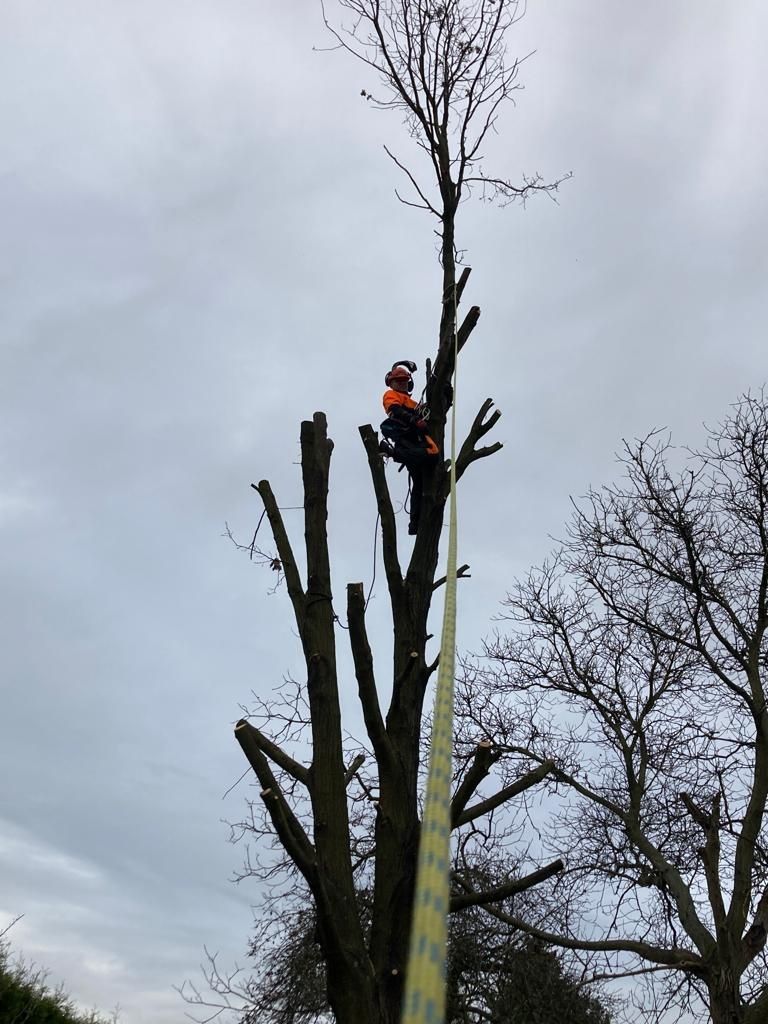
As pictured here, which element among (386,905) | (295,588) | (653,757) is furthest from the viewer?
(653,757)

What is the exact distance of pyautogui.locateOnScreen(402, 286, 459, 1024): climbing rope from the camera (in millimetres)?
1178

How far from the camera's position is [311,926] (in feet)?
23.1

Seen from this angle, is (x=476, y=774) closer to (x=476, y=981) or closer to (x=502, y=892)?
(x=502, y=892)

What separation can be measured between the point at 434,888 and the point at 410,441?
4227 millimetres

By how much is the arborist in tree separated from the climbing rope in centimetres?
319

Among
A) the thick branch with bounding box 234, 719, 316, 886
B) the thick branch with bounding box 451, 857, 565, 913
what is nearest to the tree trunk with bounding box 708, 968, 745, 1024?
the thick branch with bounding box 451, 857, 565, 913

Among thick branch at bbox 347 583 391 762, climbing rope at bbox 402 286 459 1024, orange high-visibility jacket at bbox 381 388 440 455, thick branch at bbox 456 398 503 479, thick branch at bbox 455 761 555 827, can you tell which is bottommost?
climbing rope at bbox 402 286 459 1024

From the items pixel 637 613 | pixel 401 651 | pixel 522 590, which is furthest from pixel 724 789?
pixel 401 651

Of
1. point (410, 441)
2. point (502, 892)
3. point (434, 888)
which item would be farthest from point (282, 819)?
point (410, 441)

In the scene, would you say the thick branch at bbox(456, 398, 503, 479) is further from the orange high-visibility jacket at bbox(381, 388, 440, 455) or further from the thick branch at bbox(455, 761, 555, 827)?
the thick branch at bbox(455, 761, 555, 827)

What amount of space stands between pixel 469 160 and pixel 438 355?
72.5 inches

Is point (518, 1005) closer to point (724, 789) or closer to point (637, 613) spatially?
point (724, 789)

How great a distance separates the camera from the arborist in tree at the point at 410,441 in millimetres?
5214

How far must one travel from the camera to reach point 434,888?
4.41 ft
